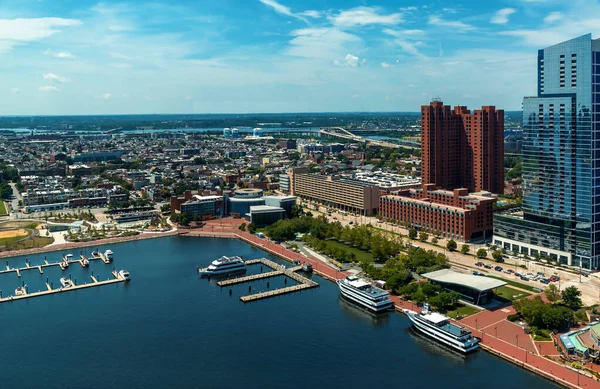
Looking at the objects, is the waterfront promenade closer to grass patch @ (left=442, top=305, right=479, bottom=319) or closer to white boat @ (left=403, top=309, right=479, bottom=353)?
grass patch @ (left=442, top=305, right=479, bottom=319)

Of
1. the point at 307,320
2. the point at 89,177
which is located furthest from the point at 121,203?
the point at 307,320

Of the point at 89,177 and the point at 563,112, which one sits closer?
the point at 563,112

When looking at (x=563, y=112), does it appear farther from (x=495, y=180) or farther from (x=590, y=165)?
(x=495, y=180)

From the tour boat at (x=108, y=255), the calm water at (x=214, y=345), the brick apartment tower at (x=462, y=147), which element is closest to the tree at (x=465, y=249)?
the calm water at (x=214, y=345)

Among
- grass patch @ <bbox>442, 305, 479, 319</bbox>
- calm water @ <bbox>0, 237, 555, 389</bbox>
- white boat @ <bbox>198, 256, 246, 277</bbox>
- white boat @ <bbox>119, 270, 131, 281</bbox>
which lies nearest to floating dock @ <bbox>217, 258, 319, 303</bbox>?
calm water @ <bbox>0, 237, 555, 389</bbox>

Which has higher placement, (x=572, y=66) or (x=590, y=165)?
(x=572, y=66)

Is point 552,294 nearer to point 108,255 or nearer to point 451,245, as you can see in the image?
point 451,245

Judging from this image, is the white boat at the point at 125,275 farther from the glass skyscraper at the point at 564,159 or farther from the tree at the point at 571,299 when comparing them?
the glass skyscraper at the point at 564,159
